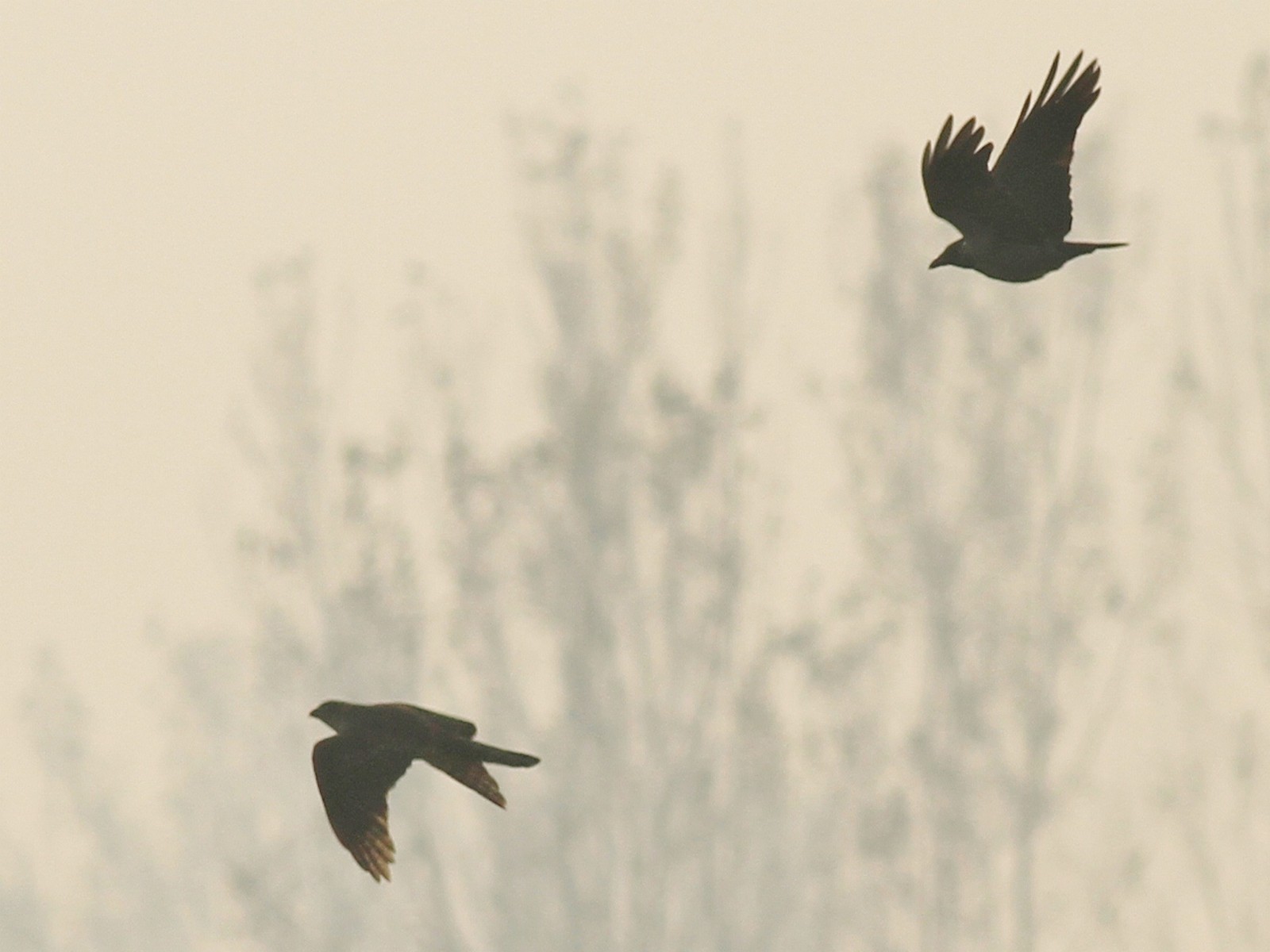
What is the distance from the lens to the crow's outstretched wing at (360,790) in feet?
26.8

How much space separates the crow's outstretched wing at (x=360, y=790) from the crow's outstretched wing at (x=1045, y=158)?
2108mm

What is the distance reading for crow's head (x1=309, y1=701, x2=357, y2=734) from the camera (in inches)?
320

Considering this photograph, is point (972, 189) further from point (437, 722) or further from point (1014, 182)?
point (437, 722)

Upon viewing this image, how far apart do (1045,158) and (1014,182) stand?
0.10 meters

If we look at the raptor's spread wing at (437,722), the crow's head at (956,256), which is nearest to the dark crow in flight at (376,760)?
the raptor's spread wing at (437,722)

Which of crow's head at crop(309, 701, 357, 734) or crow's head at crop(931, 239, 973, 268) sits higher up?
crow's head at crop(931, 239, 973, 268)

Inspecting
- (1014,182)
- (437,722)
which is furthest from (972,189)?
(437,722)

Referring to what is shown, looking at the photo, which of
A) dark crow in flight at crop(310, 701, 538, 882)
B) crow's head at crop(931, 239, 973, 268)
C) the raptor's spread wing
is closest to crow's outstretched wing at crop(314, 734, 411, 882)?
dark crow in flight at crop(310, 701, 538, 882)

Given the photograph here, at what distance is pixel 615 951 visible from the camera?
2072 centimetres

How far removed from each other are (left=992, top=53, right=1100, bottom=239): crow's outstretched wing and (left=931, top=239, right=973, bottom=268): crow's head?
185mm

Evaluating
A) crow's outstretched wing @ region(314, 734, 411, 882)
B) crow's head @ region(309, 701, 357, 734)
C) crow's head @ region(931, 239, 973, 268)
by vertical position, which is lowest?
crow's outstretched wing @ region(314, 734, 411, 882)

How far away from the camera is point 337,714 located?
8.18m

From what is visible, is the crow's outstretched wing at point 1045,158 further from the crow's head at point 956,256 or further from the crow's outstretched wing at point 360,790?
the crow's outstretched wing at point 360,790

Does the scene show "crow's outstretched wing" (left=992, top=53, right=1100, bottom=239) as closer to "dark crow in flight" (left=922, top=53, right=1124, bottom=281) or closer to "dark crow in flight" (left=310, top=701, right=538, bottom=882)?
"dark crow in flight" (left=922, top=53, right=1124, bottom=281)
